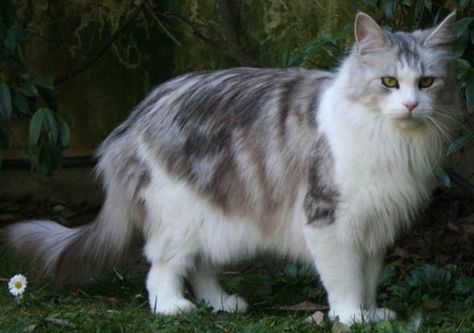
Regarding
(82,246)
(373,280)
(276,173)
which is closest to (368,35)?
(276,173)

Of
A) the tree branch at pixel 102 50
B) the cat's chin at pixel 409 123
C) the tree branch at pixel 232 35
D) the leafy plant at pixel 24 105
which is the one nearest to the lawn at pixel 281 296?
the leafy plant at pixel 24 105

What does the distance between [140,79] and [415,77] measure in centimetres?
310

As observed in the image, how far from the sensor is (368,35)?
15.7 feet

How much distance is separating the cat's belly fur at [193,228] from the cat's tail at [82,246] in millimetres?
217

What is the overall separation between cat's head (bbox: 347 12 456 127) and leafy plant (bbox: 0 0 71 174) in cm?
173

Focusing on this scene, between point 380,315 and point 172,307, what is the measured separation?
1.05 metres

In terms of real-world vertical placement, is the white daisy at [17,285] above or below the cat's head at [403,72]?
below

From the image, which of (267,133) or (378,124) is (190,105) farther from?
(378,124)

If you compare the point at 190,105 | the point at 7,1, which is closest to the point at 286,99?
the point at 190,105

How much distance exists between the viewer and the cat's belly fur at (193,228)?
206 inches

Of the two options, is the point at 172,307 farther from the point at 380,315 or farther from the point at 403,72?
the point at 403,72

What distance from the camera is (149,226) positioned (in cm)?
532

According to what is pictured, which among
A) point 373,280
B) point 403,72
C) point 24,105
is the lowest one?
point 373,280

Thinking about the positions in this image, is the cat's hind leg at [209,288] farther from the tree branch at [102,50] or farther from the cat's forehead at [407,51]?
the tree branch at [102,50]
